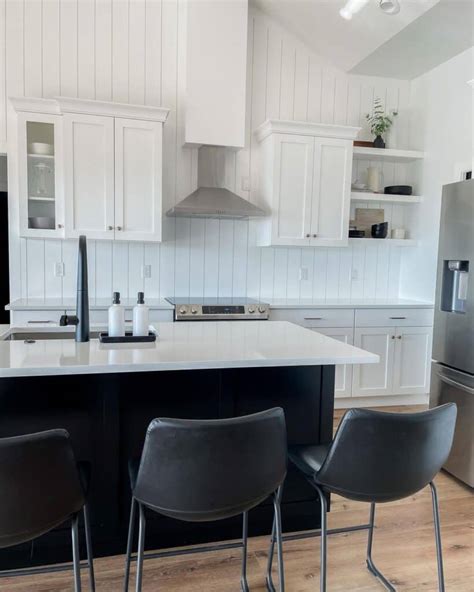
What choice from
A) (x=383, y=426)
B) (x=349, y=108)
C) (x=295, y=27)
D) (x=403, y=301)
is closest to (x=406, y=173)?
(x=349, y=108)

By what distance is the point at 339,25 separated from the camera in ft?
12.6

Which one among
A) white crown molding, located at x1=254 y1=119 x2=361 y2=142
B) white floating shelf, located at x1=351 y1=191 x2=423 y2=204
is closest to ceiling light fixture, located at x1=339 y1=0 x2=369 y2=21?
white crown molding, located at x1=254 y1=119 x2=361 y2=142

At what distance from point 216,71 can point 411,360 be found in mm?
2963

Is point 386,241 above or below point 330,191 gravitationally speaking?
below

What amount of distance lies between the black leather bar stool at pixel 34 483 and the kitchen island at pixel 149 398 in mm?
401

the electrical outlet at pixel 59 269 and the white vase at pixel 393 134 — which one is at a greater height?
the white vase at pixel 393 134

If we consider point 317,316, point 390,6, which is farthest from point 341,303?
point 390,6

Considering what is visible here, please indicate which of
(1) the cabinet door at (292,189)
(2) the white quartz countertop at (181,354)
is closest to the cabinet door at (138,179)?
(1) the cabinet door at (292,189)

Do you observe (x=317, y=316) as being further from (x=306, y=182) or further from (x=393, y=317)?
(x=306, y=182)

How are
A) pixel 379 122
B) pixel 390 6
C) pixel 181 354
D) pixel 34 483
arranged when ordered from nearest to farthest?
pixel 34 483 → pixel 181 354 → pixel 390 6 → pixel 379 122

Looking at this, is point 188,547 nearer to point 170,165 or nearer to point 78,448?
point 78,448

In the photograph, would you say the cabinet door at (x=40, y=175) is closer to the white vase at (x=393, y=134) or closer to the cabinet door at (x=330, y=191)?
the cabinet door at (x=330, y=191)

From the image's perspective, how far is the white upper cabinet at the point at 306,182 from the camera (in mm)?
3980

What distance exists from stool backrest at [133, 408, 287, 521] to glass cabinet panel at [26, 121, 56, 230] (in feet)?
9.13
